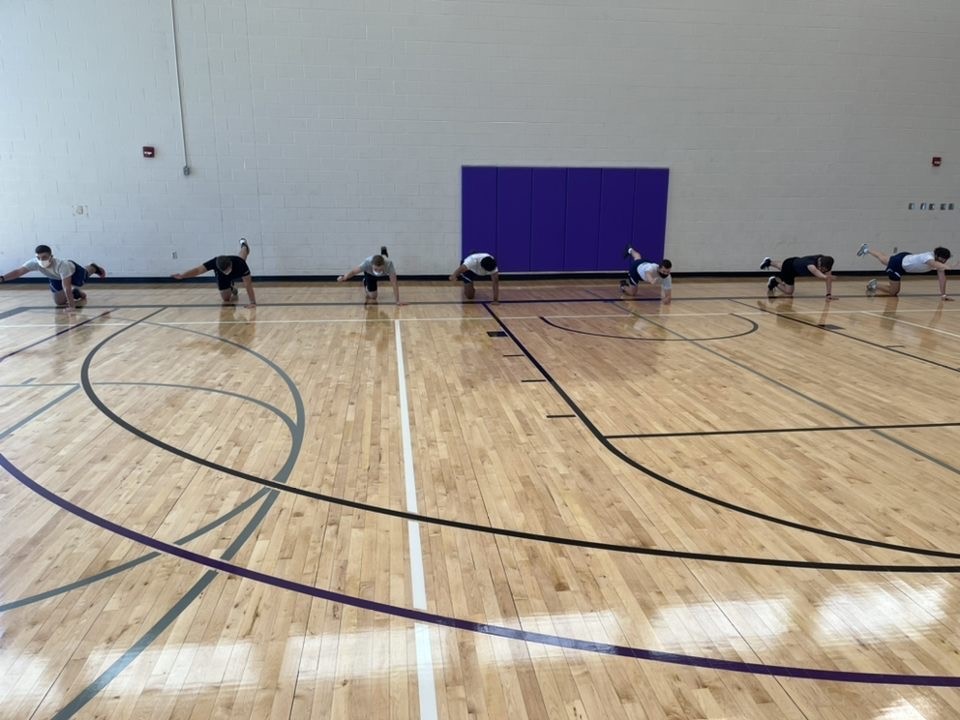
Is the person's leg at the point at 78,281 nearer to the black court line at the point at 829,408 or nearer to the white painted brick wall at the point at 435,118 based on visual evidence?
the white painted brick wall at the point at 435,118

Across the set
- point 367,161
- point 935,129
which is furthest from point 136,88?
point 935,129

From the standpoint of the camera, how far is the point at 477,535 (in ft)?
11.8

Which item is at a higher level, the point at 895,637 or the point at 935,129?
the point at 935,129

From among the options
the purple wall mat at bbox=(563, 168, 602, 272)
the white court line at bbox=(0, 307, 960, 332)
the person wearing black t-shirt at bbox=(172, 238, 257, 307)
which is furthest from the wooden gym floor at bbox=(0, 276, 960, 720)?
the purple wall mat at bbox=(563, 168, 602, 272)

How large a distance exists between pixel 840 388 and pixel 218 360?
631 cm

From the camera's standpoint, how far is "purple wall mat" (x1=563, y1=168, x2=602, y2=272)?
1259 cm

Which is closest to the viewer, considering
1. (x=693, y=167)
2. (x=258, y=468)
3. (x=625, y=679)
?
(x=625, y=679)

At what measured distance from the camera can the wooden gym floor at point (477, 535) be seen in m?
2.54

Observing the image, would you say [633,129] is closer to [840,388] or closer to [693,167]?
[693,167]

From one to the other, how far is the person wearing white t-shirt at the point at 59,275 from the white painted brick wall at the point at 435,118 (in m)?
1.89

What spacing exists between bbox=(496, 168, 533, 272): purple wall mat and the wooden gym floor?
5.66 meters

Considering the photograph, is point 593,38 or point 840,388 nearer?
point 840,388

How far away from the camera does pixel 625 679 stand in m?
2.56

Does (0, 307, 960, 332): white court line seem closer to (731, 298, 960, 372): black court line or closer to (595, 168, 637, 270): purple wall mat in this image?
Answer: (731, 298, 960, 372): black court line
